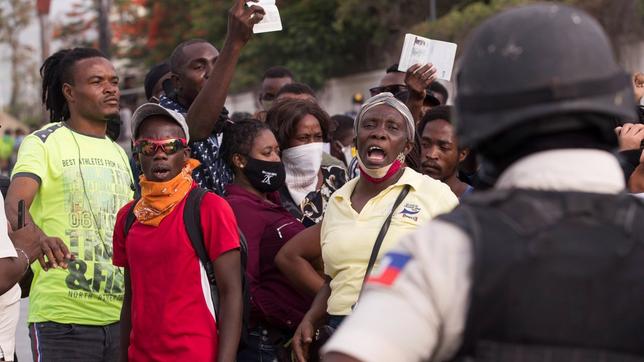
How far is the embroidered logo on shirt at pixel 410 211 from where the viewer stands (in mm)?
4801

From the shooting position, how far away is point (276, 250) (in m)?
5.71

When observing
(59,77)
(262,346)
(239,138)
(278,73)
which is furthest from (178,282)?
(278,73)

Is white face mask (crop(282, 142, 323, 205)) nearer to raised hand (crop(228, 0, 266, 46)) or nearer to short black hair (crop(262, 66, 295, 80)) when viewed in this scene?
raised hand (crop(228, 0, 266, 46))

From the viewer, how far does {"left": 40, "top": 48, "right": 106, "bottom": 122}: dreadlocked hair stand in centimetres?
605

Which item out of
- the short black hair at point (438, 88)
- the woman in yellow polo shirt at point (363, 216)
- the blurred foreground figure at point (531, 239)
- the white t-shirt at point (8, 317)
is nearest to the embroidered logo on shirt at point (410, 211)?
the woman in yellow polo shirt at point (363, 216)

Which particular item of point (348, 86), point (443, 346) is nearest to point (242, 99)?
point (348, 86)

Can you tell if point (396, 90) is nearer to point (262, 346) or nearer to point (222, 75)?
point (222, 75)

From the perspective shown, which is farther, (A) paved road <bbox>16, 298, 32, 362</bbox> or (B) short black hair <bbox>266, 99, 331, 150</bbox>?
(A) paved road <bbox>16, 298, 32, 362</bbox>

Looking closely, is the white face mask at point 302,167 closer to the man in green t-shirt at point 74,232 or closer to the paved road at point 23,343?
the man in green t-shirt at point 74,232

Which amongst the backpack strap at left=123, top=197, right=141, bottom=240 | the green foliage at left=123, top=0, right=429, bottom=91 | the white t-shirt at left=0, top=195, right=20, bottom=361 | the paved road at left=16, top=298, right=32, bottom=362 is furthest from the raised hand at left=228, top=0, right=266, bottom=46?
the green foliage at left=123, top=0, right=429, bottom=91

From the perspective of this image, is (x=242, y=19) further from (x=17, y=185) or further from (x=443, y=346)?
(x=443, y=346)

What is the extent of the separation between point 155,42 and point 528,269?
49.5 metres

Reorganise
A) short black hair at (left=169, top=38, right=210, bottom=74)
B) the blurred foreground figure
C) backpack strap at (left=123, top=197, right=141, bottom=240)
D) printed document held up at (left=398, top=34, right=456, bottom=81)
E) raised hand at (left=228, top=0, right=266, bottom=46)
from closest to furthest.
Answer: the blurred foreground figure < backpack strap at (left=123, top=197, right=141, bottom=240) < raised hand at (left=228, top=0, right=266, bottom=46) < short black hair at (left=169, top=38, right=210, bottom=74) < printed document held up at (left=398, top=34, right=456, bottom=81)

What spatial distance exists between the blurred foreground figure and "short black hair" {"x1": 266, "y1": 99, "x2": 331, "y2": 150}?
4.40 m
